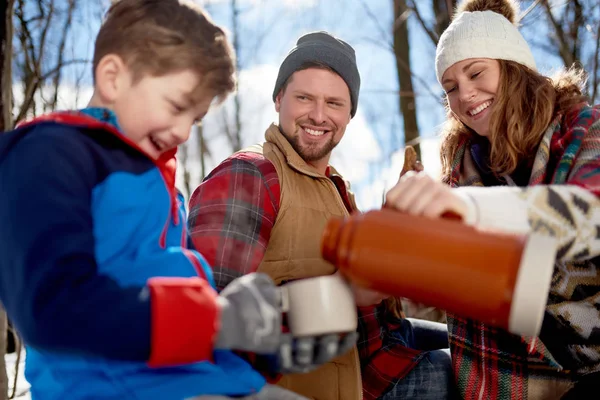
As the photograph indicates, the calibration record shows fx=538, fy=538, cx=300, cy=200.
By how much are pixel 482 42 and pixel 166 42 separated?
136 cm

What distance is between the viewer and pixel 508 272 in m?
0.92

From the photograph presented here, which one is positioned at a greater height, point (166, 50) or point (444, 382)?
point (166, 50)

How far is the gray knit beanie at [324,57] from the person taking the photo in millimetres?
2240

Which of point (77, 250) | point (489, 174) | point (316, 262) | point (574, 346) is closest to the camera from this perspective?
point (77, 250)

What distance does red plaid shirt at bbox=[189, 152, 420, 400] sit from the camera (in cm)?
174

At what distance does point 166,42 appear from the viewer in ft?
3.71

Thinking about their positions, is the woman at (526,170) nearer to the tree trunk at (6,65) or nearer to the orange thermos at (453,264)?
the orange thermos at (453,264)

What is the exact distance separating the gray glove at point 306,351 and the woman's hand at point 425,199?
0.30 m

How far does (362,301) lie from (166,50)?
103 centimetres

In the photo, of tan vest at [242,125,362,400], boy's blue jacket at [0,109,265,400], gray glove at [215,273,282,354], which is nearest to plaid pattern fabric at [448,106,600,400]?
tan vest at [242,125,362,400]

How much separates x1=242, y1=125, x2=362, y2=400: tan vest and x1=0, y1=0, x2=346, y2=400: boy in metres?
0.64

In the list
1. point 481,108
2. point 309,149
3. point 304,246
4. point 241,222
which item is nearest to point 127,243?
point 241,222

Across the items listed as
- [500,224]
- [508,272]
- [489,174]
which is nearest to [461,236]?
[508,272]

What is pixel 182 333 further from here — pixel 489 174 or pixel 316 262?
pixel 489 174
